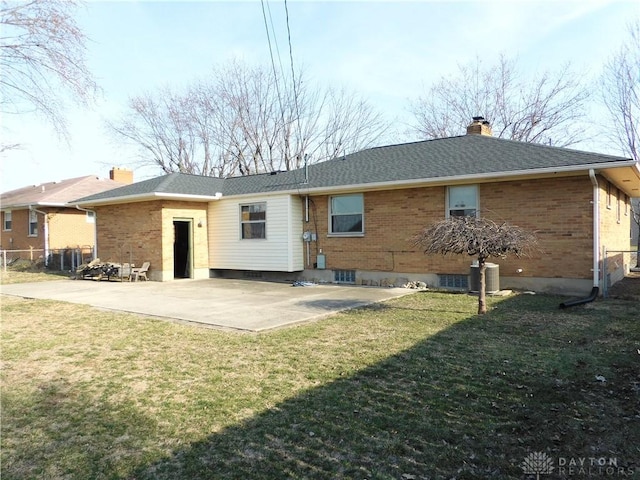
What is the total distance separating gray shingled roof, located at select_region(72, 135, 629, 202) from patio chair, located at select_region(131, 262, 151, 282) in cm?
264

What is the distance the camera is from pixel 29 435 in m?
3.54

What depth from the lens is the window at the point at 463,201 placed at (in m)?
12.0

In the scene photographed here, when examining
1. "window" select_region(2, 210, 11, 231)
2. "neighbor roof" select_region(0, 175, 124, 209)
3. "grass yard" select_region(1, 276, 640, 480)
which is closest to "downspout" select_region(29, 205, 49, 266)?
"neighbor roof" select_region(0, 175, 124, 209)

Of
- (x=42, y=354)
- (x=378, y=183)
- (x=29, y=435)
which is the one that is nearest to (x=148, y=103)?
(x=378, y=183)

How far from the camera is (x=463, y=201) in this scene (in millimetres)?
12180

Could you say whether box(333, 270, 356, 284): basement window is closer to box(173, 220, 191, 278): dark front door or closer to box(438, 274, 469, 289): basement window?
box(438, 274, 469, 289): basement window

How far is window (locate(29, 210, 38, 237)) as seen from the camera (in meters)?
23.0

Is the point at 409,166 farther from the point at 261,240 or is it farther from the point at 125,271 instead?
the point at 125,271

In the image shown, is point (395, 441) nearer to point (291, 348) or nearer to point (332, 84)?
point (291, 348)

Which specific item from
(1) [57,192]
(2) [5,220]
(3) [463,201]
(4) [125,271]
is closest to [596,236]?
(3) [463,201]

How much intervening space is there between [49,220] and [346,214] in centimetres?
1632

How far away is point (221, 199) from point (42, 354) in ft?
37.1

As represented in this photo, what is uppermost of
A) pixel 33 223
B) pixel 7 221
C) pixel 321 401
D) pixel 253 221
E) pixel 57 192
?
pixel 57 192

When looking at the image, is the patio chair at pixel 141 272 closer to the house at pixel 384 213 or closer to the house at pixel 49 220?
the house at pixel 384 213
